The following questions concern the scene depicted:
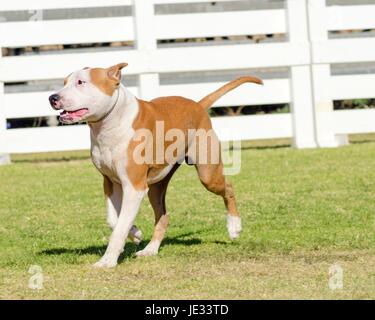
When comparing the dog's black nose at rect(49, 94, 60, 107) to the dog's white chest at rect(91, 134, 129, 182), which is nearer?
the dog's black nose at rect(49, 94, 60, 107)

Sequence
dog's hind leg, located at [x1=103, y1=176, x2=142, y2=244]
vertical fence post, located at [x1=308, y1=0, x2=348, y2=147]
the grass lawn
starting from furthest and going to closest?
vertical fence post, located at [x1=308, y1=0, x2=348, y2=147]
dog's hind leg, located at [x1=103, y1=176, x2=142, y2=244]
the grass lawn

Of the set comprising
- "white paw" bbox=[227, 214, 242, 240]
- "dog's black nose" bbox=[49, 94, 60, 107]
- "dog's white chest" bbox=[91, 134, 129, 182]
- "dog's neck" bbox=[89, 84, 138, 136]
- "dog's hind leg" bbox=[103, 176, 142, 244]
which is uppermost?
"dog's black nose" bbox=[49, 94, 60, 107]

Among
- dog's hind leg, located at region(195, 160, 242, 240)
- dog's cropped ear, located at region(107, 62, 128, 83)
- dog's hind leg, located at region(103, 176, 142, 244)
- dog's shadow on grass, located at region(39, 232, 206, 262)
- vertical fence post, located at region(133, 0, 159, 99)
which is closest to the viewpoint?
dog's cropped ear, located at region(107, 62, 128, 83)

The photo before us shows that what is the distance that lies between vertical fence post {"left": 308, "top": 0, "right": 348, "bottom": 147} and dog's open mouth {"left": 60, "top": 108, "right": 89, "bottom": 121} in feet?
25.8

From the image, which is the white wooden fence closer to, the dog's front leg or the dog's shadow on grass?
the dog's shadow on grass

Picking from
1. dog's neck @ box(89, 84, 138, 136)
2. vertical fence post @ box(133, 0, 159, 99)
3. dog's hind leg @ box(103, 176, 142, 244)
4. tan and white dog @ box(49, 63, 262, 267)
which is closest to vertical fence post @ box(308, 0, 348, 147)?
vertical fence post @ box(133, 0, 159, 99)

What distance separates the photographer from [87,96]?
6066 mm

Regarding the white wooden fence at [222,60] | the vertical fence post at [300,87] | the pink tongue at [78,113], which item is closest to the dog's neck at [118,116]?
the pink tongue at [78,113]

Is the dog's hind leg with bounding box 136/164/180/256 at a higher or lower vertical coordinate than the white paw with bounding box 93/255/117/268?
higher

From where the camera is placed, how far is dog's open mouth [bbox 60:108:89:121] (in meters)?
6.04

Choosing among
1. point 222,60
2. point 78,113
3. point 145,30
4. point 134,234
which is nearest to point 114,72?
point 78,113

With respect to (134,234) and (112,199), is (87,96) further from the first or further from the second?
(134,234)

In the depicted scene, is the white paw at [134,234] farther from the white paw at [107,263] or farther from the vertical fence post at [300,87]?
the vertical fence post at [300,87]

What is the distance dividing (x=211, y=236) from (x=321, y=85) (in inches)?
261
